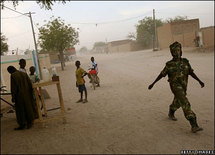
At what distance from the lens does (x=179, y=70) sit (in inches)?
162

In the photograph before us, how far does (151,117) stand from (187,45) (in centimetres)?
2410

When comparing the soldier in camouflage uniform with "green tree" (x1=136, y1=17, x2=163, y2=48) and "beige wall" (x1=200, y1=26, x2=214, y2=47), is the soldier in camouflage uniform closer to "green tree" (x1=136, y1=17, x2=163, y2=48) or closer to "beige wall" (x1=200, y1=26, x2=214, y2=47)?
"beige wall" (x1=200, y1=26, x2=214, y2=47)

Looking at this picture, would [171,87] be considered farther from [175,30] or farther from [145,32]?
[145,32]

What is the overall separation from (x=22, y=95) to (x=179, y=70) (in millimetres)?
3452

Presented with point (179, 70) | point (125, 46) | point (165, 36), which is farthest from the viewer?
point (125, 46)

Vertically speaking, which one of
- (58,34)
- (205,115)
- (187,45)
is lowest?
(205,115)

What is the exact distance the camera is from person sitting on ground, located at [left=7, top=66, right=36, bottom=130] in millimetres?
4527

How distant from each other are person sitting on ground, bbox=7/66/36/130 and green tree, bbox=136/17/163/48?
49.0 metres

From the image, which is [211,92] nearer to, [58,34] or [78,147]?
[78,147]

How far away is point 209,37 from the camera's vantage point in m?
22.8

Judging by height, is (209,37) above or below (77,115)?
above

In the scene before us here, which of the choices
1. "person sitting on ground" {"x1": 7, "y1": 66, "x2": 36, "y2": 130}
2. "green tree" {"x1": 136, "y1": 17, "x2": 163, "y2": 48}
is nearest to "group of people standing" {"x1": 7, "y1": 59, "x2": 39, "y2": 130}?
"person sitting on ground" {"x1": 7, "y1": 66, "x2": 36, "y2": 130}

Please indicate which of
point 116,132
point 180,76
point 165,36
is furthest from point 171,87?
point 165,36

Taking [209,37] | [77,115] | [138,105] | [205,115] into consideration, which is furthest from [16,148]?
[209,37]
